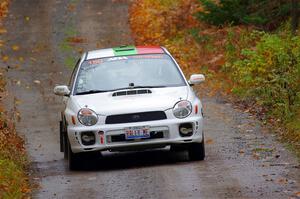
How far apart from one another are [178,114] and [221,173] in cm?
130

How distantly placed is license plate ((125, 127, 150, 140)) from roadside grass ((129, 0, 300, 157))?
7.61ft

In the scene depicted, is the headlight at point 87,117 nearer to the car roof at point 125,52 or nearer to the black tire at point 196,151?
the black tire at point 196,151

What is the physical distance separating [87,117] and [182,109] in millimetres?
1317

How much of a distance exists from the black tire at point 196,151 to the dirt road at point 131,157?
0.14 metres

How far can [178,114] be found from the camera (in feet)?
43.5

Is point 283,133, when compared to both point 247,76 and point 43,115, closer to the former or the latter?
point 247,76

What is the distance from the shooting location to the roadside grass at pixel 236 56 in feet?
Answer: 59.0

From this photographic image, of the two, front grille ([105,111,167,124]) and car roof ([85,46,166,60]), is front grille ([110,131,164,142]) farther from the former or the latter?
car roof ([85,46,166,60])

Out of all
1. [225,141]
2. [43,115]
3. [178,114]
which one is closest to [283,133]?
[225,141]

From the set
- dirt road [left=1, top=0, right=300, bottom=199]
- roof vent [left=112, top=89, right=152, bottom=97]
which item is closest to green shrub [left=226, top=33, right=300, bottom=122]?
dirt road [left=1, top=0, right=300, bottom=199]

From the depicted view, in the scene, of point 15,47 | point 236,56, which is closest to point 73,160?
point 236,56

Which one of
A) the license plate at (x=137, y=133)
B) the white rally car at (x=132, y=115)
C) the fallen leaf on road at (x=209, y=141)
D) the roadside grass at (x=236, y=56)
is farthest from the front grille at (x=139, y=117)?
the fallen leaf on road at (x=209, y=141)

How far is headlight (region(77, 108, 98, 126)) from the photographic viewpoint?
13242 millimetres

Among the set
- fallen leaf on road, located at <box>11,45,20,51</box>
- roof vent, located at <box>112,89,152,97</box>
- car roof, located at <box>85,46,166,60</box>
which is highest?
car roof, located at <box>85,46,166,60</box>
